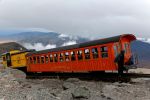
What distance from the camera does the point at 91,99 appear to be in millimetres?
17469

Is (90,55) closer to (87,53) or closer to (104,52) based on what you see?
(87,53)

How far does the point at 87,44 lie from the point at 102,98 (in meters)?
9.95

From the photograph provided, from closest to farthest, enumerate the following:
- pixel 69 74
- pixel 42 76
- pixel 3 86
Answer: pixel 3 86 < pixel 69 74 < pixel 42 76

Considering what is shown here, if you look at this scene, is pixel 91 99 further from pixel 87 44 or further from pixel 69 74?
pixel 69 74

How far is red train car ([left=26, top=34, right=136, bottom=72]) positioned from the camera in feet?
82.7

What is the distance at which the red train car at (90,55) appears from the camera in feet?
82.7

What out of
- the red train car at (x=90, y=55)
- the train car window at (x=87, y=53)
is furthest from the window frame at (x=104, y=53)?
the train car window at (x=87, y=53)

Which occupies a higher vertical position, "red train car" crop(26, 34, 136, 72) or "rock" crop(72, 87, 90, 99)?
"red train car" crop(26, 34, 136, 72)

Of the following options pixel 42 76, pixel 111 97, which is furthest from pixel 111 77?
pixel 42 76

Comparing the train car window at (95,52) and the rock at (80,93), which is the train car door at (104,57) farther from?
the rock at (80,93)

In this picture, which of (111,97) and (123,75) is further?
(123,75)

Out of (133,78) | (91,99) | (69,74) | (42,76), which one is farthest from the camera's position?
(42,76)

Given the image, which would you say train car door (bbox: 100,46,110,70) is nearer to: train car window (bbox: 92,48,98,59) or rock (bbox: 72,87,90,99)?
train car window (bbox: 92,48,98,59)

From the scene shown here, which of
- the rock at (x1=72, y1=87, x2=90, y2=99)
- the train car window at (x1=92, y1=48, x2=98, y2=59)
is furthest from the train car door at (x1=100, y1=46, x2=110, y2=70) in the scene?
the rock at (x1=72, y1=87, x2=90, y2=99)
